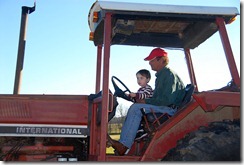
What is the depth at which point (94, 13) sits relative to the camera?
12.2 feet

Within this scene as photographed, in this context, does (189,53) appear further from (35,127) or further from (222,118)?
(35,127)

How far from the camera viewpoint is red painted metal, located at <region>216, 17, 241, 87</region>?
3512 mm

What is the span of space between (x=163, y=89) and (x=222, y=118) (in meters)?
0.71

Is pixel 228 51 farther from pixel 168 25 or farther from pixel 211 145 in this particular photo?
pixel 211 145

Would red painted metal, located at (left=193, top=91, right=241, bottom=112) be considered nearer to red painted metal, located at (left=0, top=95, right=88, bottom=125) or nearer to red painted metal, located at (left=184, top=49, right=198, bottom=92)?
red painted metal, located at (left=0, top=95, right=88, bottom=125)

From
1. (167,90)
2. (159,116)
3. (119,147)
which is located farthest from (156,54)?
(119,147)

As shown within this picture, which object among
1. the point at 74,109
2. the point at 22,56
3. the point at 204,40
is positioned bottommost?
the point at 74,109

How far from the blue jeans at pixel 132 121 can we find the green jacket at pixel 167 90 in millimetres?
69

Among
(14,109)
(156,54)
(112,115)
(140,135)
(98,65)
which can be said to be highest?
(98,65)

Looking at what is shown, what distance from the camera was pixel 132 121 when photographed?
3.61 metres

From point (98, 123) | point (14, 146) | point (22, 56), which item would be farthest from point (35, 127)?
point (22, 56)

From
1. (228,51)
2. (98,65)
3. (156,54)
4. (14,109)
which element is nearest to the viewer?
(228,51)

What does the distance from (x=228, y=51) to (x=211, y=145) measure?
1.10m

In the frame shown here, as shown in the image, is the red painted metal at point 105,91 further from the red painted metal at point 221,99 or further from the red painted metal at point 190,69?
the red painted metal at point 190,69
